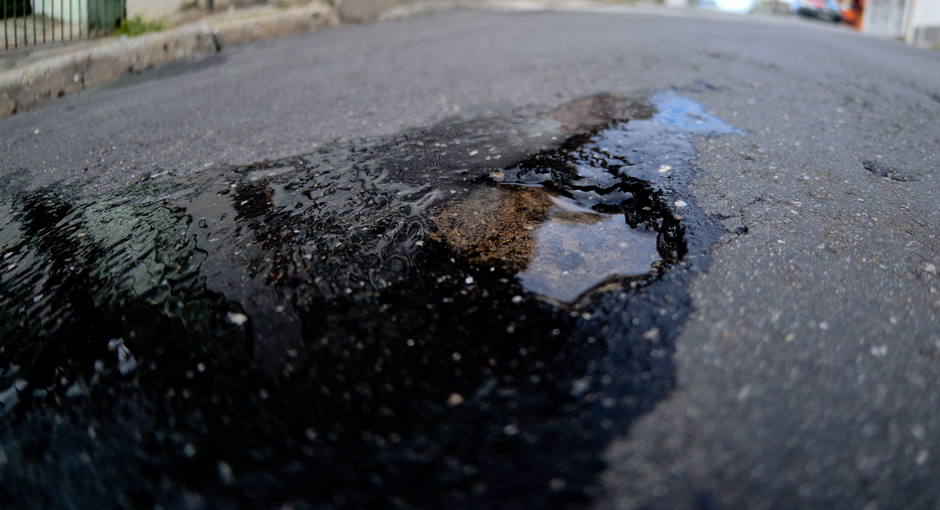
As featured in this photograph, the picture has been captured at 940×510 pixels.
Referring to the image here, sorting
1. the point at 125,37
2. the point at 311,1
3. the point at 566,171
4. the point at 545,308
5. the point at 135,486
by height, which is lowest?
the point at 135,486

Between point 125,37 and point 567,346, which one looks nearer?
point 567,346

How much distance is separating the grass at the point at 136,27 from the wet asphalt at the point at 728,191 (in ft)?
2.67

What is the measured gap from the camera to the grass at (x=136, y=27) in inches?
199

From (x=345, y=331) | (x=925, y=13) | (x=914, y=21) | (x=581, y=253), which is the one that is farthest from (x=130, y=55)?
(x=914, y=21)

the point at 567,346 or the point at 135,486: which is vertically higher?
the point at 567,346

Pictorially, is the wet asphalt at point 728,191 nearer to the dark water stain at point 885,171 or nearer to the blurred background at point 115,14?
the dark water stain at point 885,171

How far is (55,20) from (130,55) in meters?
0.64

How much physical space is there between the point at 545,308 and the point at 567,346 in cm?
18

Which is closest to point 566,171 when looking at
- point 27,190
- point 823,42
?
point 27,190

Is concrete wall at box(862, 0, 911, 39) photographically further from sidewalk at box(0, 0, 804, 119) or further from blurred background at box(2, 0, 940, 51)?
sidewalk at box(0, 0, 804, 119)

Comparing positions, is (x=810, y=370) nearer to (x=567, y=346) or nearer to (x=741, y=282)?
(x=741, y=282)

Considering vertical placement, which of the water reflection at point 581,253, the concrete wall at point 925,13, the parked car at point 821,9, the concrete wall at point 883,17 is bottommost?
the water reflection at point 581,253

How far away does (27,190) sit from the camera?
2.52 m

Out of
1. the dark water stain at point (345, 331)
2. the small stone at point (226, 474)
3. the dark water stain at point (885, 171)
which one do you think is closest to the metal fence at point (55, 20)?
the dark water stain at point (345, 331)
